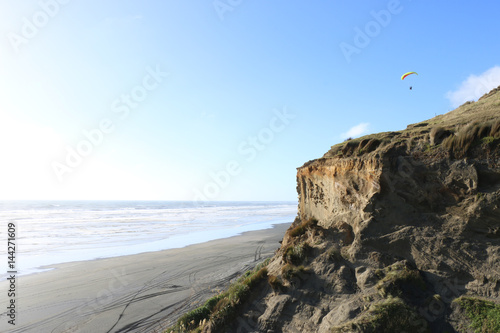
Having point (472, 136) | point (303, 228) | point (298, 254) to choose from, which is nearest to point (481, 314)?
point (472, 136)

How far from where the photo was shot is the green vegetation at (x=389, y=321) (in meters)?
5.91

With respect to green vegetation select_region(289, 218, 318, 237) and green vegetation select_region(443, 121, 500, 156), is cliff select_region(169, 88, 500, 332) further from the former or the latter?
green vegetation select_region(289, 218, 318, 237)

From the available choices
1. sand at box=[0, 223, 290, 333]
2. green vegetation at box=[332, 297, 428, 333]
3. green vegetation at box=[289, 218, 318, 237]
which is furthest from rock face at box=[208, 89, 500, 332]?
sand at box=[0, 223, 290, 333]

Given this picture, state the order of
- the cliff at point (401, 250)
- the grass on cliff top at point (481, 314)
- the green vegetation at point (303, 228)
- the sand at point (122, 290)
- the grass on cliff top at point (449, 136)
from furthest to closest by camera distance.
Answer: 1. the sand at point (122, 290)
2. the green vegetation at point (303, 228)
3. the grass on cliff top at point (449, 136)
4. the cliff at point (401, 250)
5. the grass on cliff top at point (481, 314)

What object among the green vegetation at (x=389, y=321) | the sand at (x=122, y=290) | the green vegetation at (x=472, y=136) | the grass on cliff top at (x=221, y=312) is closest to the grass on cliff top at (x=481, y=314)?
the green vegetation at (x=389, y=321)

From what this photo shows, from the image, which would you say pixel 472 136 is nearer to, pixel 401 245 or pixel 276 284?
pixel 401 245

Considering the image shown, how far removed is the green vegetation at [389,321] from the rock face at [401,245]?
0.06 feet

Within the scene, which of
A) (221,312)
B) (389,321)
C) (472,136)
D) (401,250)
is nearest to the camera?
(389,321)

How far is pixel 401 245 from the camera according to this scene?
7348 mm

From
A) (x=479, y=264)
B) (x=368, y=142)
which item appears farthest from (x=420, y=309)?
(x=368, y=142)

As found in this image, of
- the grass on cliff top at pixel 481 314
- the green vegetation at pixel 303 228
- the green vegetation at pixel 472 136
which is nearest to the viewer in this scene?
the grass on cliff top at pixel 481 314

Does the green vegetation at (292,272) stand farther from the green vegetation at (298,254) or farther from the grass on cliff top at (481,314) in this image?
the grass on cliff top at (481,314)

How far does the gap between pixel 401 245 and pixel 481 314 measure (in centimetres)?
203

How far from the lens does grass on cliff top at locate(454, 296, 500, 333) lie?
5.41 meters
